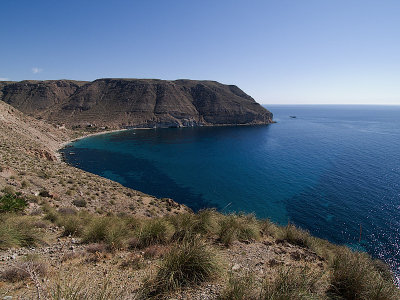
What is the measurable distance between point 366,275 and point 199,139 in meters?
71.7

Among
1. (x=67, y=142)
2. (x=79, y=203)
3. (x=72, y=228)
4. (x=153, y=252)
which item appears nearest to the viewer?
(x=153, y=252)

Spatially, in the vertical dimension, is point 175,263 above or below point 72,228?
above

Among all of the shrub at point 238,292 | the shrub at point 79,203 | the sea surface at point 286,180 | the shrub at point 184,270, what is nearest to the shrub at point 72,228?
the shrub at point 184,270

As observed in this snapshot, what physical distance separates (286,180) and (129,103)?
314 ft

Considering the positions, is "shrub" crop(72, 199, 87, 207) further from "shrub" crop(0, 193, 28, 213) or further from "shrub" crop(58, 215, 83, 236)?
"shrub" crop(58, 215, 83, 236)

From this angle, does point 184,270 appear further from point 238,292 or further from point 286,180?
point 286,180

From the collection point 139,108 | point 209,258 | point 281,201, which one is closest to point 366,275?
point 209,258

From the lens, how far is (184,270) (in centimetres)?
475

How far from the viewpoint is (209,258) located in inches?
194

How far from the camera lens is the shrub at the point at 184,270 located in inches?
171

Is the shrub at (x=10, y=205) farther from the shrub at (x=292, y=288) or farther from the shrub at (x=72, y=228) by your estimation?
the shrub at (x=292, y=288)

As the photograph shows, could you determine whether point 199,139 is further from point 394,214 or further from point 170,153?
point 394,214

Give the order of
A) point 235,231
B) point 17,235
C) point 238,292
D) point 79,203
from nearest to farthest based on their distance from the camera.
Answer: point 238,292 → point 17,235 → point 235,231 → point 79,203

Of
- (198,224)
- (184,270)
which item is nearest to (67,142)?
(198,224)
